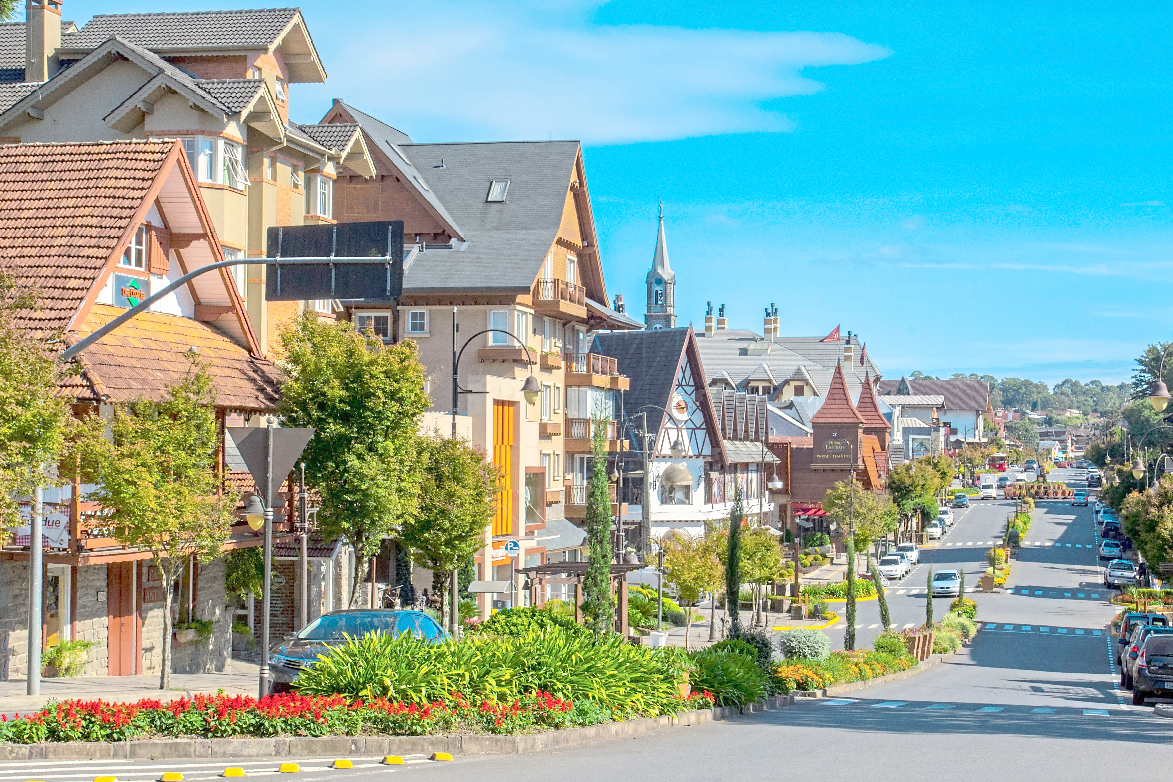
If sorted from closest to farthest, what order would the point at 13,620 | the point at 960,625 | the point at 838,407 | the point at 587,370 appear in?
the point at 13,620
the point at 960,625
the point at 587,370
the point at 838,407

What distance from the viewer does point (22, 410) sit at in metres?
15.7

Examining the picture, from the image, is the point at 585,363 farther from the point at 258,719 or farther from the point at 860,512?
the point at 258,719

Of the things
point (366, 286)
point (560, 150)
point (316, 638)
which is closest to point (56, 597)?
point (316, 638)

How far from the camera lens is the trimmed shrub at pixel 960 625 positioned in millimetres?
52644

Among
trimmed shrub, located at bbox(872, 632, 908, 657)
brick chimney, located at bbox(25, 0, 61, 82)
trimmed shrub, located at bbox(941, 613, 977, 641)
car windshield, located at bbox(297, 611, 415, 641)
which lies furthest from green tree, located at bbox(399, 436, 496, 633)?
trimmed shrub, located at bbox(941, 613, 977, 641)

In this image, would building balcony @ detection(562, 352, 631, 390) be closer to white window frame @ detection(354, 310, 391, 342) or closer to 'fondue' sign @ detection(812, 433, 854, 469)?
white window frame @ detection(354, 310, 391, 342)

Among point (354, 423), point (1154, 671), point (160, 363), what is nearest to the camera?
point (160, 363)

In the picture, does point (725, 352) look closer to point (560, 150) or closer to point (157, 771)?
point (560, 150)

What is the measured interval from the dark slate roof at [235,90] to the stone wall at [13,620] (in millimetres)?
15387

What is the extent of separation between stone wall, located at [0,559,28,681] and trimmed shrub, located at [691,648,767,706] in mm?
11298

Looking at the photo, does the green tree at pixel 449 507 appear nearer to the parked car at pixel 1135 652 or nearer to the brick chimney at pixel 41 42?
the parked car at pixel 1135 652

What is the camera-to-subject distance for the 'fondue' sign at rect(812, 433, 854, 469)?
92750mm

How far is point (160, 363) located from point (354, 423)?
4.55m

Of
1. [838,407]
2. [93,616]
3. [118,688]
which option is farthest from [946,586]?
[118,688]
